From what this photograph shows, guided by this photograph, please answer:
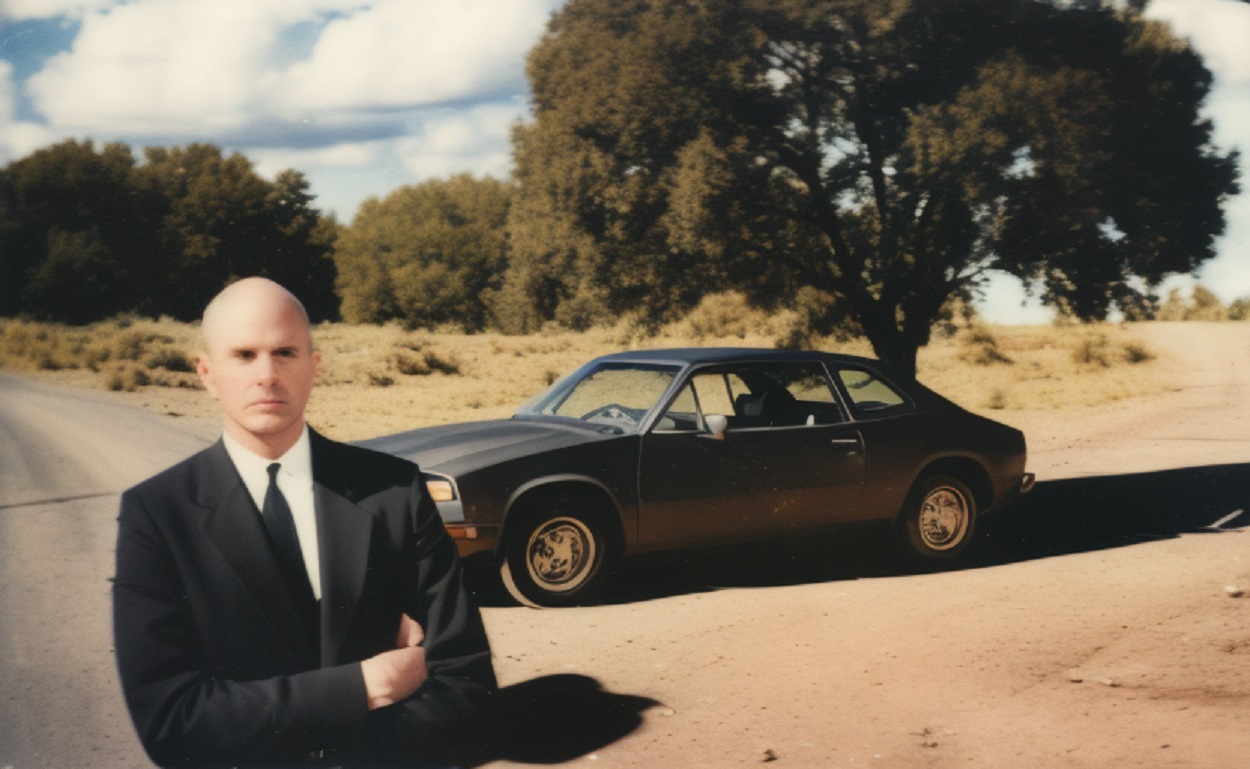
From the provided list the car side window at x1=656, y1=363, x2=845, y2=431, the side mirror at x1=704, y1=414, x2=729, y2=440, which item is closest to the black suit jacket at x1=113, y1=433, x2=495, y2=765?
the side mirror at x1=704, y1=414, x2=729, y2=440

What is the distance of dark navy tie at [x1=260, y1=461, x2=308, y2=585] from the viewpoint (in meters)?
1.76

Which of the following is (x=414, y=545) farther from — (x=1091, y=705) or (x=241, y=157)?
(x=241, y=157)

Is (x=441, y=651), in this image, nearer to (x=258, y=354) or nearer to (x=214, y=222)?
(x=258, y=354)

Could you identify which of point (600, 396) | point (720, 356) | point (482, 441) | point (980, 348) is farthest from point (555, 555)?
point (980, 348)

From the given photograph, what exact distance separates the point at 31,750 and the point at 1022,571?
6.08 meters

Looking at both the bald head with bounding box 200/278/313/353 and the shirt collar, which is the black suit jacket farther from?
the bald head with bounding box 200/278/313/353

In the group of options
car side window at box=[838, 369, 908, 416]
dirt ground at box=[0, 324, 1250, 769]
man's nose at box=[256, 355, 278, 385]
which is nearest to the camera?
man's nose at box=[256, 355, 278, 385]

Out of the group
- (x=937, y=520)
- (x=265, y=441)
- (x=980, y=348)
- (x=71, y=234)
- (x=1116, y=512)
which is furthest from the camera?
(x=980, y=348)

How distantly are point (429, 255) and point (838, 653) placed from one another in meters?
9.28

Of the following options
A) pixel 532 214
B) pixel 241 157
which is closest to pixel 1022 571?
pixel 241 157

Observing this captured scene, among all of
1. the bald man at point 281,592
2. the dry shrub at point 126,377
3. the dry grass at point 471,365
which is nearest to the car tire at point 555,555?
the bald man at point 281,592

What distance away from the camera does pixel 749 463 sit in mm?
7387

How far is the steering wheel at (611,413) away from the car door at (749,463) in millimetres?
239

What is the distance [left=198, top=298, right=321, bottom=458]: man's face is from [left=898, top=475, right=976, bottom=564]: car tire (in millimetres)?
6974
